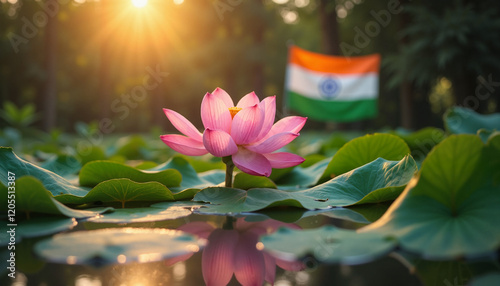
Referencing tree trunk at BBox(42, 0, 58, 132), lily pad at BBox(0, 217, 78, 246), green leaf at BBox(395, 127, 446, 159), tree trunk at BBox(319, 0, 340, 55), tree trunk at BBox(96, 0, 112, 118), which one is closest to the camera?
lily pad at BBox(0, 217, 78, 246)

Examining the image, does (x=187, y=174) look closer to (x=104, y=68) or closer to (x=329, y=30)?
(x=329, y=30)

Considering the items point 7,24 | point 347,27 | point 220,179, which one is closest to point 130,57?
point 7,24

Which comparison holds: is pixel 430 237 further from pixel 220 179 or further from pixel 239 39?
pixel 239 39

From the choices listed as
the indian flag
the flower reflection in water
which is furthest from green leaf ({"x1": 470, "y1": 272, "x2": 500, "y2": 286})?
the indian flag

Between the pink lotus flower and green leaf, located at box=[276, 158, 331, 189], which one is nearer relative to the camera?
the pink lotus flower

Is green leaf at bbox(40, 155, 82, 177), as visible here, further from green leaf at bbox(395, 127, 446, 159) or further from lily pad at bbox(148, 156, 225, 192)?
green leaf at bbox(395, 127, 446, 159)

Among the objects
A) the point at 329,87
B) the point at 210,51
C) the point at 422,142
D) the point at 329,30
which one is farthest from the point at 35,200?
the point at 210,51

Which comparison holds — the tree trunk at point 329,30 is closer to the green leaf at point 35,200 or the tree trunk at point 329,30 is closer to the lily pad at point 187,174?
the lily pad at point 187,174

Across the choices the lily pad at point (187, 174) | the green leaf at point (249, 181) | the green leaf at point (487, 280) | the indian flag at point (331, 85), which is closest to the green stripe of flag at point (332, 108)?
the indian flag at point (331, 85)
